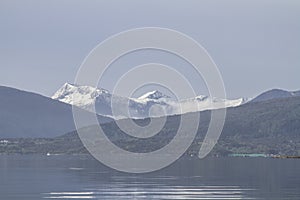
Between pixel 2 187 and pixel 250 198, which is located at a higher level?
pixel 2 187

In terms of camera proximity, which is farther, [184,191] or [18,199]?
[184,191]

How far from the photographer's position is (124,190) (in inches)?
7156

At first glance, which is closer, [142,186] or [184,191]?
[184,191]

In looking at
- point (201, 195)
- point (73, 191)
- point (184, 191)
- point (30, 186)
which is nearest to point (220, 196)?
point (201, 195)

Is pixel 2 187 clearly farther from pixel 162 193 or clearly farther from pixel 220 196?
pixel 220 196

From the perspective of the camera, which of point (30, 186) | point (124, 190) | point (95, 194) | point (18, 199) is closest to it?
point (18, 199)

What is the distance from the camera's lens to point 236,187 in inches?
7446

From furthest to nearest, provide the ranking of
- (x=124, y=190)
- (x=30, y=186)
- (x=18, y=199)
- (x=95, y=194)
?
(x=30, y=186)
(x=124, y=190)
(x=95, y=194)
(x=18, y=199)

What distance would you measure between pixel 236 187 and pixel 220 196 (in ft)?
86.1

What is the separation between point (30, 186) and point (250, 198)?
5773cm

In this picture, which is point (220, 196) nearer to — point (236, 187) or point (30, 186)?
point (236, 187)

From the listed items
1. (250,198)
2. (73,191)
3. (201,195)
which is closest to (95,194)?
(73,191)

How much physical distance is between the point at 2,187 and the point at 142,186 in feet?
102

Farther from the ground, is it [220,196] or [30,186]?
[30,186]
